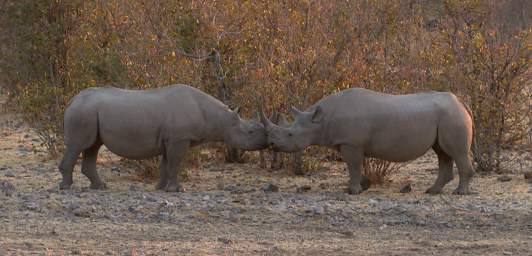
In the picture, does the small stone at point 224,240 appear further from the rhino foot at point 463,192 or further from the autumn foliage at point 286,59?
the autumn foliage at point 286,59

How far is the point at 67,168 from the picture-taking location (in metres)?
14.1

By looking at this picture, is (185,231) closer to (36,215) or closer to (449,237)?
(36,215)

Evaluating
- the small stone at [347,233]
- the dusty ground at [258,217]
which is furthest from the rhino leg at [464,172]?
the small stone at [347,233]

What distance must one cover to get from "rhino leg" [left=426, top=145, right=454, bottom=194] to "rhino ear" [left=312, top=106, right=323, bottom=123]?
1480mm

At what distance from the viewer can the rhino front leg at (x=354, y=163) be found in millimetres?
13859

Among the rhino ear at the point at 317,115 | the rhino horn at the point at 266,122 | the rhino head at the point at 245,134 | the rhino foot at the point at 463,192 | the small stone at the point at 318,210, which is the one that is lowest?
the small stone at the point at 318,210

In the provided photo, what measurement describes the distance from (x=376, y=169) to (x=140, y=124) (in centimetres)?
319

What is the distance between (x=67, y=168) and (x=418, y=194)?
4.32m

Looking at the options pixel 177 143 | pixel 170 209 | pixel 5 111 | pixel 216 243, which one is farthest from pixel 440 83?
pixel 5 111

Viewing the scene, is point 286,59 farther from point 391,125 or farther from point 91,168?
point 91,168

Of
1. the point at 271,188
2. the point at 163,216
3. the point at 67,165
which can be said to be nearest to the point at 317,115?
the point at 271,188

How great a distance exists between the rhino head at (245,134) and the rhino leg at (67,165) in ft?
6.30

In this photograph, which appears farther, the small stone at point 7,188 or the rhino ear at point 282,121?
the rhino ear at point 282,121

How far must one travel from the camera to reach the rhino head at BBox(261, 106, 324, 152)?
14102 millimetres
